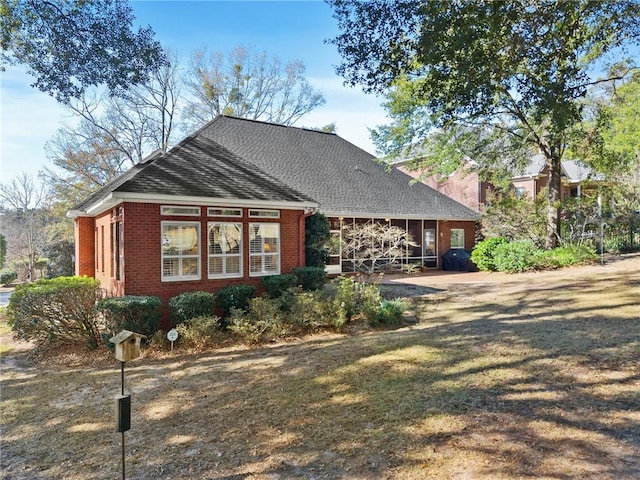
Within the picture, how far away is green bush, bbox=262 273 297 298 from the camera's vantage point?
1127 cm

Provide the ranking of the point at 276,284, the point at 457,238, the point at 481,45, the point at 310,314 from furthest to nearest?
1. the point at 457,238
2. the point at 276,284
3. the point at 310,314
4. the point at 481,45

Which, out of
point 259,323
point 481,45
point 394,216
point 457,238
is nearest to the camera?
point 481,45

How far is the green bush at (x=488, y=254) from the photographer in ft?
59.7

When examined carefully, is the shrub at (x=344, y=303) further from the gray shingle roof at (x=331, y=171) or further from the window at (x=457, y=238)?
the window at (x=457, y=238)

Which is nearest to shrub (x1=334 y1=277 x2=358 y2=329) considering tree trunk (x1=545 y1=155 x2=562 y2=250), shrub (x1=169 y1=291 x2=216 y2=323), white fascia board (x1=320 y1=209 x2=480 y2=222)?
shrub (x1=169 y1=291 x2=216 y2=323)

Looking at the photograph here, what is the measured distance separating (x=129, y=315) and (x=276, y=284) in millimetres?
3948

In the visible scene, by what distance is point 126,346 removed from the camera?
14.2ft

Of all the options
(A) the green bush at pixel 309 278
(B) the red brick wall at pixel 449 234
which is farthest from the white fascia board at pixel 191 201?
(B) the red brick wall at pixel 449 234

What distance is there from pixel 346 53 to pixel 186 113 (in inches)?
951

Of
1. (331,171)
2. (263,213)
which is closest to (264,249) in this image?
(263,213)

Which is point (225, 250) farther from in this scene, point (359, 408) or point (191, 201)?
point (359, 408)

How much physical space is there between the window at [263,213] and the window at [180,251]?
1591 mm

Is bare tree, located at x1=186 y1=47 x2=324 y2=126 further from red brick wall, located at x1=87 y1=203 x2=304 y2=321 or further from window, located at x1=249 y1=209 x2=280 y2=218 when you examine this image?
red brick wall, located at x1=87 y1=203 x2=304 y2=321

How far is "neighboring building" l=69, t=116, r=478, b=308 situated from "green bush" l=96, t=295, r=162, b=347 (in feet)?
3.38
